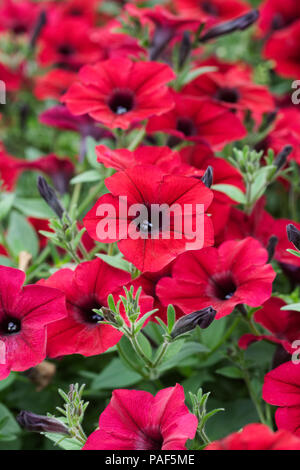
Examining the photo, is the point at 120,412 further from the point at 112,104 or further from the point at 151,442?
the point at 112,104

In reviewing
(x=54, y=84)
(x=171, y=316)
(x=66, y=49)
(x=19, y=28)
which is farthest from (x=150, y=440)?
(x=19, y=28)

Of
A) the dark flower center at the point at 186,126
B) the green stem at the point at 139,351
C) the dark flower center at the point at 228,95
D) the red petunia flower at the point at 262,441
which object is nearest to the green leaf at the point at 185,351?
the green stem at the point at 139,351

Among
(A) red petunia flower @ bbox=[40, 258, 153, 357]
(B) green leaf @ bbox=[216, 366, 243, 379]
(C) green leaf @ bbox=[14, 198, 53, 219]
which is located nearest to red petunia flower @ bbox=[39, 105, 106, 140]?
(C) green leaf @ bbox=[14, 198, 53, 219]

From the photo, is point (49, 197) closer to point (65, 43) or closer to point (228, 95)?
point (228, 95)

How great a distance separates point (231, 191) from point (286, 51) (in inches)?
24.2

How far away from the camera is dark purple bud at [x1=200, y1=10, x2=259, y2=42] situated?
923 millimetres

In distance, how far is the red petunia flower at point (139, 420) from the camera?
0.54 meters

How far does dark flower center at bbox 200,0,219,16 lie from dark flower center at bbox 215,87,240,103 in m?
0.42

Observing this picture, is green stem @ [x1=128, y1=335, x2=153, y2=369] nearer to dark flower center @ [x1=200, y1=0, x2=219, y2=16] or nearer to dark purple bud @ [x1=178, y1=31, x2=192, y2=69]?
dark purple bud @ [x1=178, y1=31, x2=192, y2=69]

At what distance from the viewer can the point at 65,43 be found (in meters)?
1.32

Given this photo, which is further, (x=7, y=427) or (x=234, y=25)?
(x=234, y=25)

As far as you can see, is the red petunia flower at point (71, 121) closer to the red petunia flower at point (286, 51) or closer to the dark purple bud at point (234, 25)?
the dark purple bud at point (234, 25)

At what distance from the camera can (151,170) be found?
24.5 inches

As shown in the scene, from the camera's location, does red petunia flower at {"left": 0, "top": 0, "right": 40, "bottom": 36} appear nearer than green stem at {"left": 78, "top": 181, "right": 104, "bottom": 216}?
No
